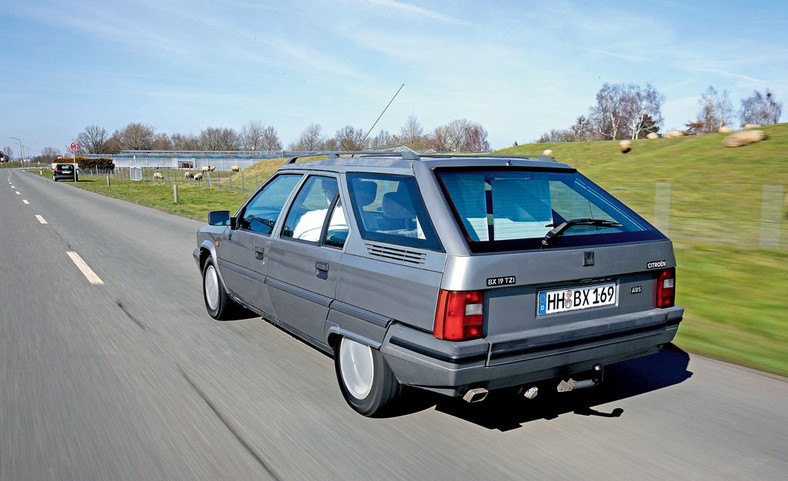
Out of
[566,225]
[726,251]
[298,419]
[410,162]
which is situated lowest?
[298,419]

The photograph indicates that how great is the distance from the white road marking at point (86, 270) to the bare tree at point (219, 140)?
106 m

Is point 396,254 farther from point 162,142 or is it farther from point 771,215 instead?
point 162,142

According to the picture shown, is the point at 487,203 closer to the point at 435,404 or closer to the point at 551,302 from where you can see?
the point at 551,302

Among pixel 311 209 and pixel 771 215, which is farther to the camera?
pixel 771 215

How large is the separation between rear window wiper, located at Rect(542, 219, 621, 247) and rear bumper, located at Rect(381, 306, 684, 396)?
486mm

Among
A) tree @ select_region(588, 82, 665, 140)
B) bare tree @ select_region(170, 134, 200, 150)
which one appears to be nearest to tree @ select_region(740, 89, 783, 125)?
tree @ select_region(588, 82, 665, 140)

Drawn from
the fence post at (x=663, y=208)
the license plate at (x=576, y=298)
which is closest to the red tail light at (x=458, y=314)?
the license plate at (x=576, y=298)

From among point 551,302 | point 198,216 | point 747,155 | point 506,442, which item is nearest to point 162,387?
point 506,442

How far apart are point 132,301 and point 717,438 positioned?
232 inches

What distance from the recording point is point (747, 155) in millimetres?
25250

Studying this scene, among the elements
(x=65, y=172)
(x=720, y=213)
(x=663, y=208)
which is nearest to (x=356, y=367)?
(x=663, y=208)

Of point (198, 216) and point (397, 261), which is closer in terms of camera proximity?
point (397, 261)

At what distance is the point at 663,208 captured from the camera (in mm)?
12453

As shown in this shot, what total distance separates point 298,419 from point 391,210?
1.37 meters
